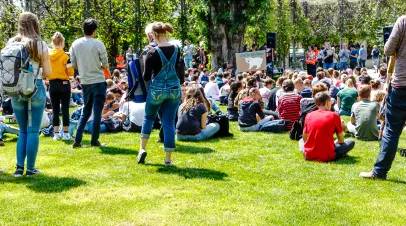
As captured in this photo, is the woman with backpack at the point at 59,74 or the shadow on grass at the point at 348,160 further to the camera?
the woman with backpack at the point at 59,74

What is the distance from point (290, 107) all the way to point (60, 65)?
161 inches

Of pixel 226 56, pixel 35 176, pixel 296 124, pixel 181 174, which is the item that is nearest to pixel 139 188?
pixel 181 174

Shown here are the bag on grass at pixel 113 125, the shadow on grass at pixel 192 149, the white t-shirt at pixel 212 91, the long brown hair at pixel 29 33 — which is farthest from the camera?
the white t-shirt at pixel 212 91

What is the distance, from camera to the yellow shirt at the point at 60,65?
7750 millimetres

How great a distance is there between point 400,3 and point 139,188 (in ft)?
92.4

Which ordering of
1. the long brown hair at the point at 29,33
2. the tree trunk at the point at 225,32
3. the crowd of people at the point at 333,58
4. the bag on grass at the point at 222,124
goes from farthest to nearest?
the crowd of people at the point at 333,58
the tree trunk at the point at 225,32
the bag on grass at the point at 222,124
the long brown hair at the point at 29,33

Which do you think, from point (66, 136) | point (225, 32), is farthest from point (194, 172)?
point (225, 32)

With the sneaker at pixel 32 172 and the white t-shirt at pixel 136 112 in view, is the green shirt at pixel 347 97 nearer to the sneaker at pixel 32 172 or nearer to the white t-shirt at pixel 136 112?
the white t-shirt at pixel 136 112

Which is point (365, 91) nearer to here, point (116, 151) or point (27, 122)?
point (116, 151)

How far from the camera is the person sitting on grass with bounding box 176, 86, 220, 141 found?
8305 millimetres

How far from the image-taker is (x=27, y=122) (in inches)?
225

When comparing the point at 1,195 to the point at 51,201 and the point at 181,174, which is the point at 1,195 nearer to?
the point at 51,201

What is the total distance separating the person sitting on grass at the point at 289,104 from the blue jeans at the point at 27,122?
15.7 ft

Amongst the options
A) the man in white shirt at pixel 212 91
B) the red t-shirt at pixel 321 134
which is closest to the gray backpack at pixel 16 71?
the red t-shirt at pixel 321 134
